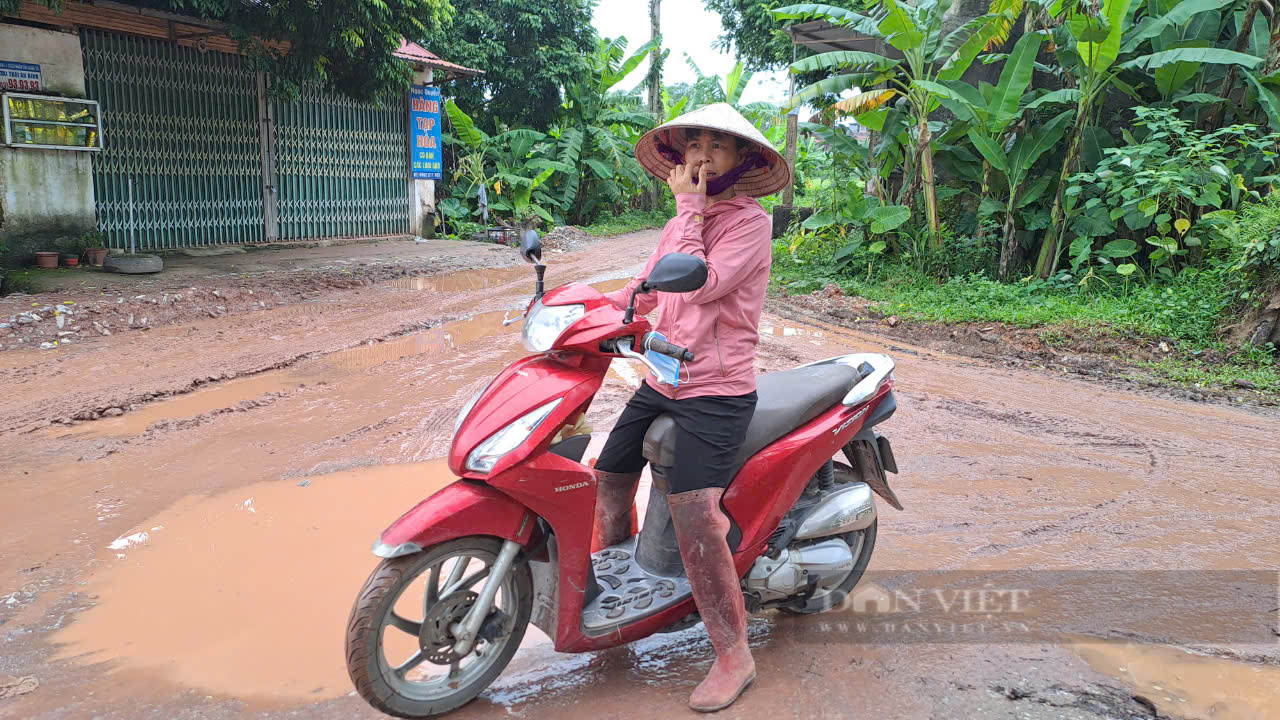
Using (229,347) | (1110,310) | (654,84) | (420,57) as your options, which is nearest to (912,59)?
(1110,310)

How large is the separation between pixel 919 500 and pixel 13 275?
862 cm

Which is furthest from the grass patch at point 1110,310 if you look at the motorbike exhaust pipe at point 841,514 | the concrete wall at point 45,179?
the concrete wall at point 45,179

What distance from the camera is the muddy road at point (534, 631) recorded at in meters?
2.59

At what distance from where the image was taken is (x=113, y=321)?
23.1 feet

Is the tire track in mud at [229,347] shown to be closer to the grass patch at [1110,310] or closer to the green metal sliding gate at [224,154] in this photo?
the green metal sliding gate at [224,154]

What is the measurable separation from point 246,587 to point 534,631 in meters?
1.12

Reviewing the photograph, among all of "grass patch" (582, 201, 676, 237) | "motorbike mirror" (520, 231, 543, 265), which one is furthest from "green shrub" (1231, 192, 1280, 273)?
"grass patch" (582, 201, 676, 237)

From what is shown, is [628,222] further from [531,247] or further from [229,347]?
[531,247]

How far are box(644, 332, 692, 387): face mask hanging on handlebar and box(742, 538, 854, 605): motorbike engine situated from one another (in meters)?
0.85

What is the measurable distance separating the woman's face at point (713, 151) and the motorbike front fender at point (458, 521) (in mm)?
1149

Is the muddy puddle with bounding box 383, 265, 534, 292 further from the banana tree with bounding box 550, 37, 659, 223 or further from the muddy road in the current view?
the banana tree with bounding box 550, 37, 659, 223

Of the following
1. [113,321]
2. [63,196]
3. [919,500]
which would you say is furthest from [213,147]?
[919,500]

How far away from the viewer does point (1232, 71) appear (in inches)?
342

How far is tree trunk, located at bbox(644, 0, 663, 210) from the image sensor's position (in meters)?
21.5
